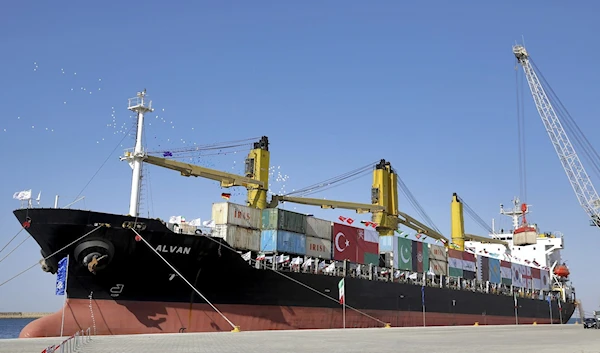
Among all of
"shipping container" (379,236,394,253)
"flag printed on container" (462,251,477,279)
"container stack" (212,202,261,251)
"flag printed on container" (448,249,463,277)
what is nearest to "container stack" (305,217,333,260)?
"container stack" (212,202,261,251)

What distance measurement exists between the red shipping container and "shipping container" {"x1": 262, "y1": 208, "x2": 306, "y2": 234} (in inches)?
142

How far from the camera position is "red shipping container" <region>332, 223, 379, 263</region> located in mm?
37812

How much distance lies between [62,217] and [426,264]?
30163mm

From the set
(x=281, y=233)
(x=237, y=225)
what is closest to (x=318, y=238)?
(x=281, y=233)

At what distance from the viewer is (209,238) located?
28828 millimetres

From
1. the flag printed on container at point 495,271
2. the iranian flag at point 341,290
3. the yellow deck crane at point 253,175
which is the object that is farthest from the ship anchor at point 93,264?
the flag printed on container at point 495,271

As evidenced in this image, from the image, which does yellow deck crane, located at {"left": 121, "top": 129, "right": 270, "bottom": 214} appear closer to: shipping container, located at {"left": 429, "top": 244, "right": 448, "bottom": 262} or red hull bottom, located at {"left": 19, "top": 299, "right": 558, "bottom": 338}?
red hull bottom, located at {"left": 19, "top": 299, "right": 558, "bottom": 338}

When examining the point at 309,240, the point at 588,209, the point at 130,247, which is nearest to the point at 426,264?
the point at 309,240

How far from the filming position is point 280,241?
1300 inches

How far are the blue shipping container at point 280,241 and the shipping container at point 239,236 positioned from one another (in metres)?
0.42

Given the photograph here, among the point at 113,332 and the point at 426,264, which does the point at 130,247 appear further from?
the point at 426,264

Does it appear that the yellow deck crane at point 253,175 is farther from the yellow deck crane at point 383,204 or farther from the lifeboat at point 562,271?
the lifeboat at point 562,271

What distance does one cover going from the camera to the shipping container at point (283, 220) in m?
33.1

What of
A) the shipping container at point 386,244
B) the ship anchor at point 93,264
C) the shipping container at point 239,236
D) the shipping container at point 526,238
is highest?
the shipping container at point 526,238
